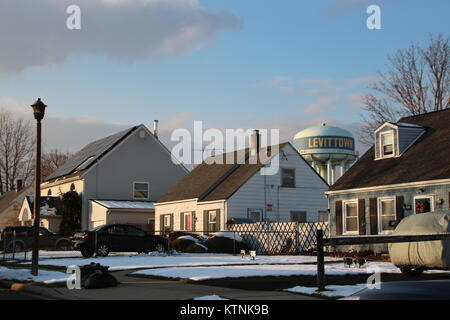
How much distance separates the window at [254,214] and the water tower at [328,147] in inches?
668

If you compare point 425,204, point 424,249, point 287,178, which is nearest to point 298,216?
point 287,178

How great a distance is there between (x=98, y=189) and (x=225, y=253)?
75.4 ft

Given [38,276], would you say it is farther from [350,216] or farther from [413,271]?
[350,216]

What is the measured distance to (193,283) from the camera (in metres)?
16.8

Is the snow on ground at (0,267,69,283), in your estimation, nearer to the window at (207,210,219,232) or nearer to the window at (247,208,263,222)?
the window at (207,210,219,232)

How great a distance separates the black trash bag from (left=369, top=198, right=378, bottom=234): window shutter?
17.7 metres

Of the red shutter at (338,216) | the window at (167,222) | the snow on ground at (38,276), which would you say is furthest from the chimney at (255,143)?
the snow on ground at (38,276)

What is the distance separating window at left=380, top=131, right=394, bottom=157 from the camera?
3319cm

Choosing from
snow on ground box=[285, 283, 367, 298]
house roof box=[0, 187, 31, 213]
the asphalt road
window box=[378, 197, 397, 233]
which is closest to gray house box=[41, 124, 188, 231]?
house roof box=[0, 187, 31, 213]

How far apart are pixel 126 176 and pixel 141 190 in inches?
72.4

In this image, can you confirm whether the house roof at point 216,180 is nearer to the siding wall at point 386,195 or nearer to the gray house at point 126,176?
the gray house at point 126,176

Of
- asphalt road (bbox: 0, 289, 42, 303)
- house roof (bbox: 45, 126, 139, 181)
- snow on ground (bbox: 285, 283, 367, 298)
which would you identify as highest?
house roof (bbox: 45, 126, 139, 181)

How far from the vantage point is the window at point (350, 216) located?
32463 mm
